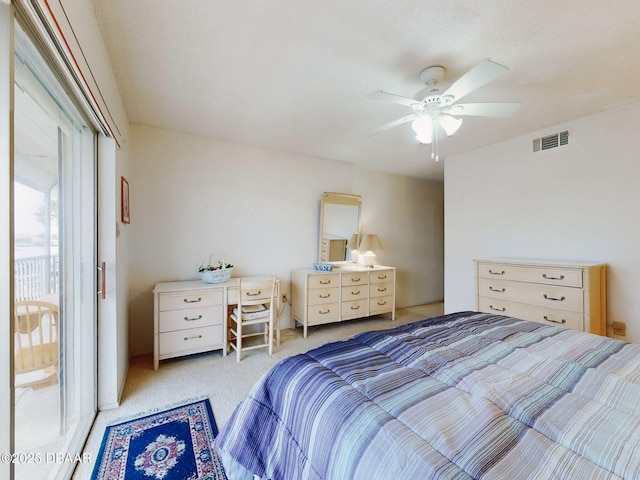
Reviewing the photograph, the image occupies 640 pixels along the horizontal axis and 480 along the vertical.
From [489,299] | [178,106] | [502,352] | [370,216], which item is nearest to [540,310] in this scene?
[489,299]

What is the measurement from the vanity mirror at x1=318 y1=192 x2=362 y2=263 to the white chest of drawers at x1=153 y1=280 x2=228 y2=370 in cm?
162

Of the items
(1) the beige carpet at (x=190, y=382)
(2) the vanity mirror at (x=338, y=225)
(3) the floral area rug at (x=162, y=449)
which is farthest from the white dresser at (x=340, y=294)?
(3) the floral area rug at (x=162, y=449)

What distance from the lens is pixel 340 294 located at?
3604 mm

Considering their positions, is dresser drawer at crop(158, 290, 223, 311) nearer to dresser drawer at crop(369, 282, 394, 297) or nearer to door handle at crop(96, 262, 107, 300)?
door handle at crop(96, 262, 107, 300)

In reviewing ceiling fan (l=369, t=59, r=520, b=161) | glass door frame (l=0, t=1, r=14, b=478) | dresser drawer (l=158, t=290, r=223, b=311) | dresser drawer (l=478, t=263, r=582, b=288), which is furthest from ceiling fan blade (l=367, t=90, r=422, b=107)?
dresser drawer (l=158, t=290, r=223, b=311)

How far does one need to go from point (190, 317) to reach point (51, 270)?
4.74 feet

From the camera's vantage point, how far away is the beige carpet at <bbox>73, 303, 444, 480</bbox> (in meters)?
1.88

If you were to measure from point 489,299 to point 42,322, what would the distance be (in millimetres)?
3542

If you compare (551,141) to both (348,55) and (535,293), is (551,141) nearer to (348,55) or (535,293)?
(535,293)

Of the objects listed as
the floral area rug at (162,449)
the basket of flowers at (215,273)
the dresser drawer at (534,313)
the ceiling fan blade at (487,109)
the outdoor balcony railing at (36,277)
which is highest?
the ceiling fan blade at (487,109)

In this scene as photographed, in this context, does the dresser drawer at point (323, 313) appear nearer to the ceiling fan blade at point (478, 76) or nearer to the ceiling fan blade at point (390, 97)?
the ceiling fan blade at point (390, 97)

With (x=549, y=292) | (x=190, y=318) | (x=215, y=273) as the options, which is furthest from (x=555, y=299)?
(x=190, y=318)

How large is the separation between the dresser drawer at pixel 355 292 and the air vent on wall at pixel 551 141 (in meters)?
2.52

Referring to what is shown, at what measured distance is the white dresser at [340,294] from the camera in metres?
3.41
